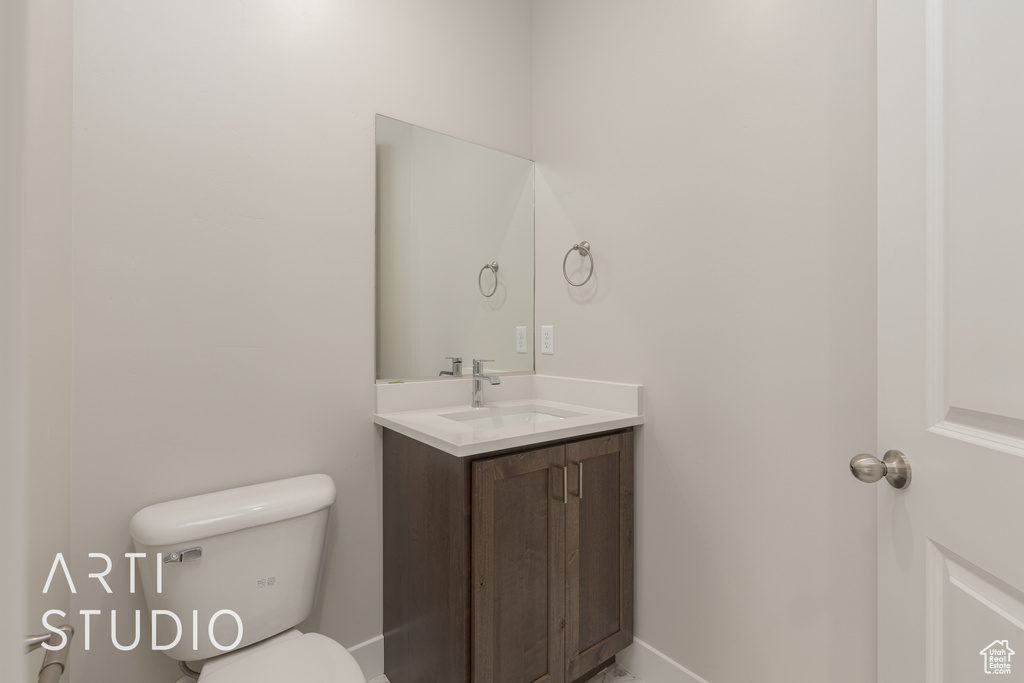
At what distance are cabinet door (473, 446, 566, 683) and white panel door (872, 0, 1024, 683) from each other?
759 mm

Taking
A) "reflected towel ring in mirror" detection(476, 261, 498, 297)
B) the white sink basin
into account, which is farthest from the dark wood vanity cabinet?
"reflected towel ring in mirror" detection(476, 261, 498, 297)

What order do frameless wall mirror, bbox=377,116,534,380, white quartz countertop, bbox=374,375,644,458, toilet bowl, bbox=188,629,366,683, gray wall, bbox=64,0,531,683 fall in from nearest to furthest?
toilet bowl, bbox=188,629,366,683
gray wall, bbox=64,0,531,683
white quartz countertop, bbox=374,375,644,458
frameless wall mirror, bbox=377,116,534,380

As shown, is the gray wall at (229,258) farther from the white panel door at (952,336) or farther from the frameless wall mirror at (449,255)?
the white panel door at (952,336)

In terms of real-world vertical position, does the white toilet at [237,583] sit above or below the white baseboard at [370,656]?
above

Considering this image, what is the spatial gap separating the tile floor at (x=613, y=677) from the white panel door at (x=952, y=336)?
97 centimetres

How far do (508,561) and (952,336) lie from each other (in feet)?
3.47

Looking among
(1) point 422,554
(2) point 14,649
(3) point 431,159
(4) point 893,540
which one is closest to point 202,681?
A: (1) point 422,554

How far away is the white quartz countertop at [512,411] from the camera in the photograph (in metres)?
1.30

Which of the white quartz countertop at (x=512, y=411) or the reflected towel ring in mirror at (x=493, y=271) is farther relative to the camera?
the reflected towel ring in mirror at (x=493, y=271)

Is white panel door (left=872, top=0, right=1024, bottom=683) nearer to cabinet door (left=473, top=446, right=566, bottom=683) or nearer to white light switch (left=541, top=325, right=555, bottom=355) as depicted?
cabinet door (left=473, top=446, right=566, bottom=683)

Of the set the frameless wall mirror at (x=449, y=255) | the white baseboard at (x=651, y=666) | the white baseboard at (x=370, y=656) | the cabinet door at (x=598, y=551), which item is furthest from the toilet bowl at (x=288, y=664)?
the white baseboard at (x=651, y=666)

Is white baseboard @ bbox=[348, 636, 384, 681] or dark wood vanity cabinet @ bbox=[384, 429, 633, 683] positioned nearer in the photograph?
dark wood vanity cabinet @ bbox=[384, 429, 633, 683]

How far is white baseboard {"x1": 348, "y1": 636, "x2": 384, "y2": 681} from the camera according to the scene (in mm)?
1552

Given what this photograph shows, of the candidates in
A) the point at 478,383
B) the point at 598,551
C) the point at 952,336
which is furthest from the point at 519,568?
the point at 952,336
